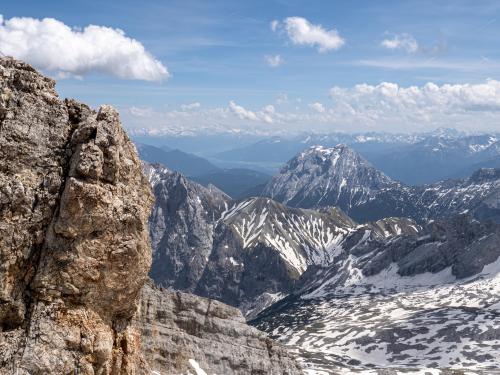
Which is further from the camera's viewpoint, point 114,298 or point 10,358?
point 114,298

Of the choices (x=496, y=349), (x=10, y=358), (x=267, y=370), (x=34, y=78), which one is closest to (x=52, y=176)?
(x=34, y=78)

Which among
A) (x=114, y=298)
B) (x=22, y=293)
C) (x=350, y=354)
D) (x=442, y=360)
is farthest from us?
(x=350, y=354)

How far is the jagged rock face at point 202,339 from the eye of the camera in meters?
55.5

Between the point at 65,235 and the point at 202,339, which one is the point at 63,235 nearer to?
the point at 65,235

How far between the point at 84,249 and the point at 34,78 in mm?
10631

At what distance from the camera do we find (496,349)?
14125 centimetres

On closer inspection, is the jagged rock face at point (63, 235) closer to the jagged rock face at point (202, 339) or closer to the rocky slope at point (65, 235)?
the rocky slope at point (65, 235)

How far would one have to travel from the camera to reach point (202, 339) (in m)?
60.4

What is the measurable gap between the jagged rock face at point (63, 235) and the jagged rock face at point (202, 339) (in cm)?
2786

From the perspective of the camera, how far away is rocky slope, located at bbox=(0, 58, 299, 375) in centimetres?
2458

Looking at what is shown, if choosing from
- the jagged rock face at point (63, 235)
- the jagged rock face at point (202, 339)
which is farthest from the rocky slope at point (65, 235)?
the jagged rock face at point (202, 339)

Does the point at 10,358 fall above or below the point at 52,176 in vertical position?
below

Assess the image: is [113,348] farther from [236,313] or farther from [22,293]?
[236,313]

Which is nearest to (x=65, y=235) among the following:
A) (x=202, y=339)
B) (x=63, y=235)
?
(x=63, y=235)
